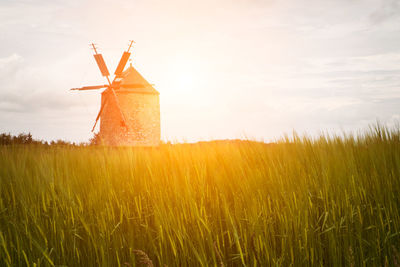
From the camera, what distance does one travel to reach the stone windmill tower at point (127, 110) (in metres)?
21.5

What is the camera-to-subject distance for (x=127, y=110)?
21.8 metres

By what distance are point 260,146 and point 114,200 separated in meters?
1.92

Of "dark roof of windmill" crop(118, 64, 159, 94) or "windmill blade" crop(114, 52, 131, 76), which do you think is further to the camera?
"windmill blade" crop(114, 52, 131, 76)

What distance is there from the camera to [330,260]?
2271mm

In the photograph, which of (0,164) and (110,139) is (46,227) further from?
(110,139)

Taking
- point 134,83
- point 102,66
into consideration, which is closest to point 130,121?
point 134,83

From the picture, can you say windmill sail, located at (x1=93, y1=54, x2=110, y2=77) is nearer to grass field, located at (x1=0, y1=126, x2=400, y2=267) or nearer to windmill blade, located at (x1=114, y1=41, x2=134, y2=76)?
windmill blade, located at (x1=114, y1=41, x2=134, y2=76)

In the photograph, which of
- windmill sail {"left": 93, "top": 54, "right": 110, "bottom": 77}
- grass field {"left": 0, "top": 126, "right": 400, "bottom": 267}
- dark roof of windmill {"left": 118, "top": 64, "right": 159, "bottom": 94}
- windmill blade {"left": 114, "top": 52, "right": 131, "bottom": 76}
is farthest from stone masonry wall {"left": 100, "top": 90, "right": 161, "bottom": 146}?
grass field {"left": 0, "top": 126, "right": 400, "bottom": 267}

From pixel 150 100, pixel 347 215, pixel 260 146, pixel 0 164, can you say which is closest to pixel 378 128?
pixel 260 146

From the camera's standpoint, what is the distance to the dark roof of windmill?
73.0 feet

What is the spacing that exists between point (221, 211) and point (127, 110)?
19974mm

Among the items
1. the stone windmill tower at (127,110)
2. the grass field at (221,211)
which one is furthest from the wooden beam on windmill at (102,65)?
the grass field at (221,211)

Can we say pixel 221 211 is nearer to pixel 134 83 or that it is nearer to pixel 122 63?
pixel 134 83

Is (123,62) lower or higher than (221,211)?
higher
